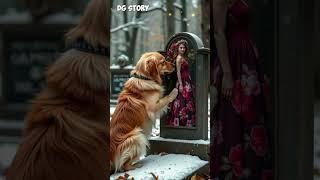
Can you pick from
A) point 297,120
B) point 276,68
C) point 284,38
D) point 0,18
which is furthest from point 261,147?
point 0,18

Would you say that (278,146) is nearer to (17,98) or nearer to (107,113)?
(107,113)

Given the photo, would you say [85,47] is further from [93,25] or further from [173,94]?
[173,94]

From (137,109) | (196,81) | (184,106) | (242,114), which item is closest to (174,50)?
(196,81)

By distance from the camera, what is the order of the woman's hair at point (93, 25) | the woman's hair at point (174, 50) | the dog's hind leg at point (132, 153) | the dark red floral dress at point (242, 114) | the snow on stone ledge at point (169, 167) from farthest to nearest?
the dog's hind leg at point (132, 153) → the woman's hair at point (174, 50) → the snow on stone ledge at point (169, 167) → the woman's hair at point (93, 25) → the dark red floral dress at point (242, 114)

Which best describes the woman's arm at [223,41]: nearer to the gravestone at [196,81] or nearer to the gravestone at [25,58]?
the gravestone at [196,81]

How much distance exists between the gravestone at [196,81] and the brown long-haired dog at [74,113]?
2.58 ft

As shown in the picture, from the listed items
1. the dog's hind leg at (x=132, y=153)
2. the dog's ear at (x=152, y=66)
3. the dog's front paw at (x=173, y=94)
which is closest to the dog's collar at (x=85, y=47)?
the dog's ear at (x=152, y=66)

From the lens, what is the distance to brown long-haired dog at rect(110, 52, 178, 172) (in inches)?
146

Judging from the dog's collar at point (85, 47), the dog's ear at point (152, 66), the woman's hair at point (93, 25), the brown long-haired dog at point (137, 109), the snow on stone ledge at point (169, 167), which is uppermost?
the woman's hair at point (93, 25)

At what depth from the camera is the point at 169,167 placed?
3.54 meters

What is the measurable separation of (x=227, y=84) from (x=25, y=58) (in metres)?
1.36

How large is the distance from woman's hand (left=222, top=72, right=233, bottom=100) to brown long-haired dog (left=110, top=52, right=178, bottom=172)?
0.88 meters

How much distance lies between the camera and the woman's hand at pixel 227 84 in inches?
112

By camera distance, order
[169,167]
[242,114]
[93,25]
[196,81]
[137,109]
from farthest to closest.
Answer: [137,109] → [196,81] → [169,167] → [93,25] → [242,114]
